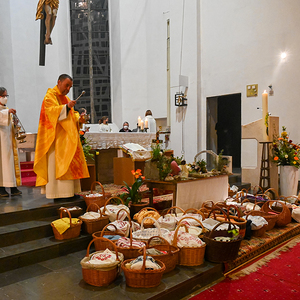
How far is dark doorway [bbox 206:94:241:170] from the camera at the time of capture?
420 inches

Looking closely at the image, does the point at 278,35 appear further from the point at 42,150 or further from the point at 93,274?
the point at 93,274

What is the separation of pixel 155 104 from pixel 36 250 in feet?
31.7

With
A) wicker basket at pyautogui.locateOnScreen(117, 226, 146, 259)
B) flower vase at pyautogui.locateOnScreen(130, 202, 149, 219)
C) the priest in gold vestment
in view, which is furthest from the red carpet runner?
the priest in gold vestment

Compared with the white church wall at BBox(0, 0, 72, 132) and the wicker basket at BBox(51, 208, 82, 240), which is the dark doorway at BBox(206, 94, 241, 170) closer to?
the white church wall at BBox(0, 0, 72, 132)

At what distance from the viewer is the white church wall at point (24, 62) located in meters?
10.4

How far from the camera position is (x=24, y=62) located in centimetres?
1073

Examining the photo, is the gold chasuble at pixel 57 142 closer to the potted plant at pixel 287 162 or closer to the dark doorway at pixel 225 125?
the potted plant at pixel 287 162

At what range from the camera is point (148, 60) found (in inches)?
508

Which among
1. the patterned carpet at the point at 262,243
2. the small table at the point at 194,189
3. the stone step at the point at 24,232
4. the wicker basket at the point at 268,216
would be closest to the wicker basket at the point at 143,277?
the patterned carpet at the point at 262,243

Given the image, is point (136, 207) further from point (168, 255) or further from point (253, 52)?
point (253, 52)

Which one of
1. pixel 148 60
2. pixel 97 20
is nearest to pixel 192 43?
pixel 148 60

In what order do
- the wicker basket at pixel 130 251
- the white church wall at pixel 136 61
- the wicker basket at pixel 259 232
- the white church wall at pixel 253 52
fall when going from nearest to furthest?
the wicker basket at pixel 130 251 → the wicker basket at pixel 259 232 → the white church wall at pixel 253 52 → the white church wall at pixel 136 61

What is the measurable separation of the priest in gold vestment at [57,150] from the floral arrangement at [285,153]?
427 centimetres

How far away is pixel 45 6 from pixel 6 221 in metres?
6.60
